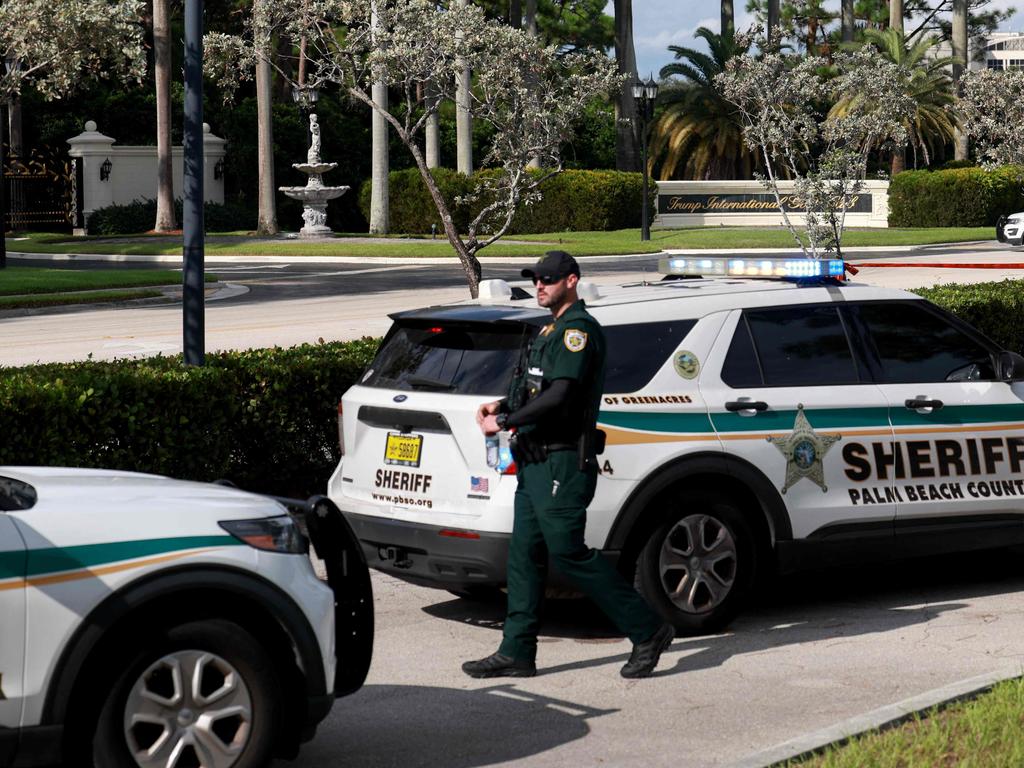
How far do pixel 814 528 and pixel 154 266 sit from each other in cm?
3459

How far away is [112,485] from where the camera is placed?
5.36 metres

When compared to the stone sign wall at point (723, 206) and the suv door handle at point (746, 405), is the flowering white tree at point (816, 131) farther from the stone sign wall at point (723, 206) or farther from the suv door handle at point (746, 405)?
the suv door handle at point (746, 405)

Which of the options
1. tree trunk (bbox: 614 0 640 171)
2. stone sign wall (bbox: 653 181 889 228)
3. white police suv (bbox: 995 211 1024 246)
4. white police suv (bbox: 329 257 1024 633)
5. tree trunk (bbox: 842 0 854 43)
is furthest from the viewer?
tree trunk (bbox: 842 0 854 43)

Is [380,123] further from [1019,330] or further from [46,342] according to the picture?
[1019,330]

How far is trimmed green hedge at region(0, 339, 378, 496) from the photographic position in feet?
29.4

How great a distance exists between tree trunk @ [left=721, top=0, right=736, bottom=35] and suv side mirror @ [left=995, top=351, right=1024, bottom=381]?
54.1 m

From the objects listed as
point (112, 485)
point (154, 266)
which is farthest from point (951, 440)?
point (154, 266)

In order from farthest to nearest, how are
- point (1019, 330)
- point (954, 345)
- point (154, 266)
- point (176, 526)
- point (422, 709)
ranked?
1. point (154, 266)
2. point (1019, 330)
3. point (954, 345)
4. point (422, 709)
5. point (176, 526)

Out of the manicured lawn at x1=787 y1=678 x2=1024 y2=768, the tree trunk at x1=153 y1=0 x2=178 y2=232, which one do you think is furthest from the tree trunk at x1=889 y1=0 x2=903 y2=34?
the manicured lawn at x1=787 y1=678 x2=1024 y2=768

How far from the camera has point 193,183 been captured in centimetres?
1132

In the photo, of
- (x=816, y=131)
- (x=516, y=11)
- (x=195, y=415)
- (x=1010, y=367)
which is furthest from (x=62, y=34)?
(x=516, y=11)

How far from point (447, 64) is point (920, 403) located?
1488cm

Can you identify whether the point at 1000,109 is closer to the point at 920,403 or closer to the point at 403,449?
the point at 920,403

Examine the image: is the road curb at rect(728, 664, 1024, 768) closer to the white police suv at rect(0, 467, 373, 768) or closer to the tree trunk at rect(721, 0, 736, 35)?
the white police suv at rect(0, 467, 373, 768)
